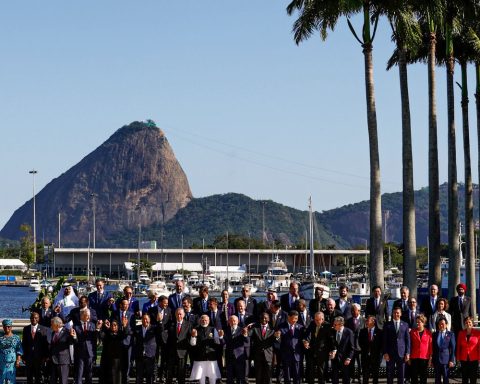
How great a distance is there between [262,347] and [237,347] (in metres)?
0.54

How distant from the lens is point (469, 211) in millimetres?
44969

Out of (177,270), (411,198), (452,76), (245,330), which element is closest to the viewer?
(245,330)

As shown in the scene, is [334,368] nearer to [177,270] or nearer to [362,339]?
[362,339]

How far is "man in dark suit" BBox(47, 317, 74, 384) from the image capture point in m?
24.6

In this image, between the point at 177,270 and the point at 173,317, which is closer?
the point at 173,317

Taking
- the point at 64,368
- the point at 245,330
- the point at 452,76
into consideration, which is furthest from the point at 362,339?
the point at 452,76

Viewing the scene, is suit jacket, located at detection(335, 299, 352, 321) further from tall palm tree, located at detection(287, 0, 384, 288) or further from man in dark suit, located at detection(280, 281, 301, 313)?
tall palm tree, located at detection(287, 0, 384, 288)

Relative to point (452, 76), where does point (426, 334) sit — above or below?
below

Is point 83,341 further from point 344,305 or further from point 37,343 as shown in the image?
point 344,305

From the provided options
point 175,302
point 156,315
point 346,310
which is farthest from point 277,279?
point 156,315

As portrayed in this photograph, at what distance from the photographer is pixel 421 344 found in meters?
24.8

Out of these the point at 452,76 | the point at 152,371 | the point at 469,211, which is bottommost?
the point at 152,371

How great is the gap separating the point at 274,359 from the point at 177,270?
165146 mm

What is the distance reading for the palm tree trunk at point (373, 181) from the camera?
3519 centimetres
